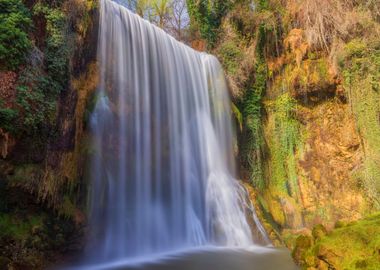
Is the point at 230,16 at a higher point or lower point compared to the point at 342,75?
higher

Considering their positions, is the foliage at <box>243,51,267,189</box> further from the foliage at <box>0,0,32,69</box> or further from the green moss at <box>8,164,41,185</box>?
the foliage at <box>0,0,32,69</box>

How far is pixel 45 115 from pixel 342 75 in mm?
11271

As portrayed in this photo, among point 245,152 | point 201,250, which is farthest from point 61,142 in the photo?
point 245,152

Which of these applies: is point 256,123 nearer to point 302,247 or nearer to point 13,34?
point 302,247

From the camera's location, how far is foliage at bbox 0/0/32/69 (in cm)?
621

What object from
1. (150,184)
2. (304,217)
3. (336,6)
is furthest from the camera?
(336,6)

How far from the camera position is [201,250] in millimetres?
8422

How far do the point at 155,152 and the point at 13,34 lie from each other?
4897 millimetres

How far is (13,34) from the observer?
6.32 m

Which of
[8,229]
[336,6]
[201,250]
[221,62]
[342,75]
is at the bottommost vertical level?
[201,250]

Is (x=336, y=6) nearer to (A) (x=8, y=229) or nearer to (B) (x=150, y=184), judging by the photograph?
(B) (x=150, y=184)

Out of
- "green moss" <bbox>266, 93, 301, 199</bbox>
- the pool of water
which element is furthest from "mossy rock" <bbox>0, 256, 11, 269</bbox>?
"green moss" <bbox>266, 93, 301, 199</bbox>

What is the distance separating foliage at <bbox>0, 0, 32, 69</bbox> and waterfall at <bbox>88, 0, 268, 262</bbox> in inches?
95.3

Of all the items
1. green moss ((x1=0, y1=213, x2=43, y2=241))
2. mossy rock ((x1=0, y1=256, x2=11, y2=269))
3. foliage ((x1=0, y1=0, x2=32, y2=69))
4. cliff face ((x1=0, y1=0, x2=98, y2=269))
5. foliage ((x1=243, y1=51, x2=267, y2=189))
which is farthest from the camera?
foliage ((x1=243, y1=51, x2=267, y2=189))
